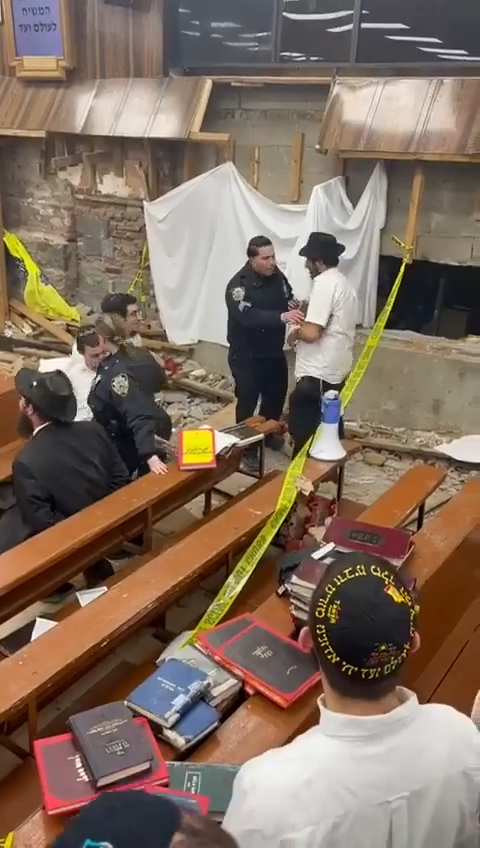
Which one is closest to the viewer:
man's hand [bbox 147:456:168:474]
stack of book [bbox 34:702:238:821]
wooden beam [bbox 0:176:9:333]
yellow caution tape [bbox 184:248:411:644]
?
stack of book [bbox 34:702:238:821]

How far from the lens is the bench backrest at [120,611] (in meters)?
2.51

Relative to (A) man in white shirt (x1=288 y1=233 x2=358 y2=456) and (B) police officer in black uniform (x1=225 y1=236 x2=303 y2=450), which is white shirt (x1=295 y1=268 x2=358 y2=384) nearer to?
(A) man in white shirt (x1=288 y1=233 x2=358 y2=456)

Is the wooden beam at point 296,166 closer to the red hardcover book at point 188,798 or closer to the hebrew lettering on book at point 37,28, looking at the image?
the hebrew lettering on book at point 37,28

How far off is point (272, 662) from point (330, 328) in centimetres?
284

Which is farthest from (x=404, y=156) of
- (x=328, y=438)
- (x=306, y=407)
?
(x=328, y=438)

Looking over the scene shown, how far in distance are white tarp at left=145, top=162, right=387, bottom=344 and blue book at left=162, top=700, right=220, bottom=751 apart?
4612mm

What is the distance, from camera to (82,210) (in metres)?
8.15

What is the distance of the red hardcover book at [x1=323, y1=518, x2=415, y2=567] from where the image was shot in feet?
9.61

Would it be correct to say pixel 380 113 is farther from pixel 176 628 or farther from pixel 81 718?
pixel 81 718

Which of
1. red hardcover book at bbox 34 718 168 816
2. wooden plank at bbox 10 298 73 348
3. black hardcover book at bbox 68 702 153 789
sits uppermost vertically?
black hardcover book at bbox 68 702 153 789

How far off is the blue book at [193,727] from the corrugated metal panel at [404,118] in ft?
15.3

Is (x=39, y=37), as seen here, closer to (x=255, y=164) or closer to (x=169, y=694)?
(x=255, y=164)

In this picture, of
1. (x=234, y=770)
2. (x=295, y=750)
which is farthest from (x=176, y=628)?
(x=295, y=750)

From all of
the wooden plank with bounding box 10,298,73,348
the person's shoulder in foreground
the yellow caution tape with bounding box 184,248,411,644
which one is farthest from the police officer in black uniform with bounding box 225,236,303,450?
the person's shoulder in foreground
